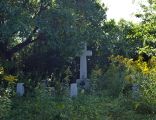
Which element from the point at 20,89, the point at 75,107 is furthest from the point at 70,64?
the point at 75,107

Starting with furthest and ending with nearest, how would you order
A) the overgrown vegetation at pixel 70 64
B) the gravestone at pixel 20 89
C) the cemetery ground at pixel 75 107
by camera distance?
the gravestone at pixel 20 89, the overgrown vegetation at pixel 70 64, the cemetery ground at pixel 75 107

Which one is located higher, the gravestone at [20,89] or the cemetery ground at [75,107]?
the gravestone at [20,89]

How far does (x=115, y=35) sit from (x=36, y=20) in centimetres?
720

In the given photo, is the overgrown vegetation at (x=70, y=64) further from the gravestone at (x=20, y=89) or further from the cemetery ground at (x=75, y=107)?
the gravestone at (x=20, y=89)

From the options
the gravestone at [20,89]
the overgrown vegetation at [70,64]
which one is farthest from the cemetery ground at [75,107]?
the gravestone at [20,89]

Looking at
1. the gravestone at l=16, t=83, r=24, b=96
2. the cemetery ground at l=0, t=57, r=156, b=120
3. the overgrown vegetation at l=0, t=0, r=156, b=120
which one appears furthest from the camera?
the gravestone at l=16, t=83, r=24, b=96

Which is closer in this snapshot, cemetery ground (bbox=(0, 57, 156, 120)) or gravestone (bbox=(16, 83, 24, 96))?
cemetery ground (bbox=(0, 57, 156, 120))

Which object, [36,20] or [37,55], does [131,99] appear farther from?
[37,55]

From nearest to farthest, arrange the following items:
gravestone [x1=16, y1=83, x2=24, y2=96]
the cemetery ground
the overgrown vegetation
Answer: the cemetery ground → the overgrown vegetation → gravestone [x1=16, y1=83, x2=24, y2=96]

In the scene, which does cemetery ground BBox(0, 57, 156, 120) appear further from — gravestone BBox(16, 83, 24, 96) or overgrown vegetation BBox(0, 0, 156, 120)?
gravestone BBox(16, 83, 24, 96)

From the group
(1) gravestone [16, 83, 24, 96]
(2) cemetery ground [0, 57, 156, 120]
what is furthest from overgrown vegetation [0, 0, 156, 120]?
(1) gravestone [16, 83, 24, 96]

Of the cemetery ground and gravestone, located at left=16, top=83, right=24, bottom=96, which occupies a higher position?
gravestone, located at left=16, top=83, right=24, bottom=96

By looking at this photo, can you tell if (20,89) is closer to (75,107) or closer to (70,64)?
(75,107)

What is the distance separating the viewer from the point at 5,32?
13.0 m
